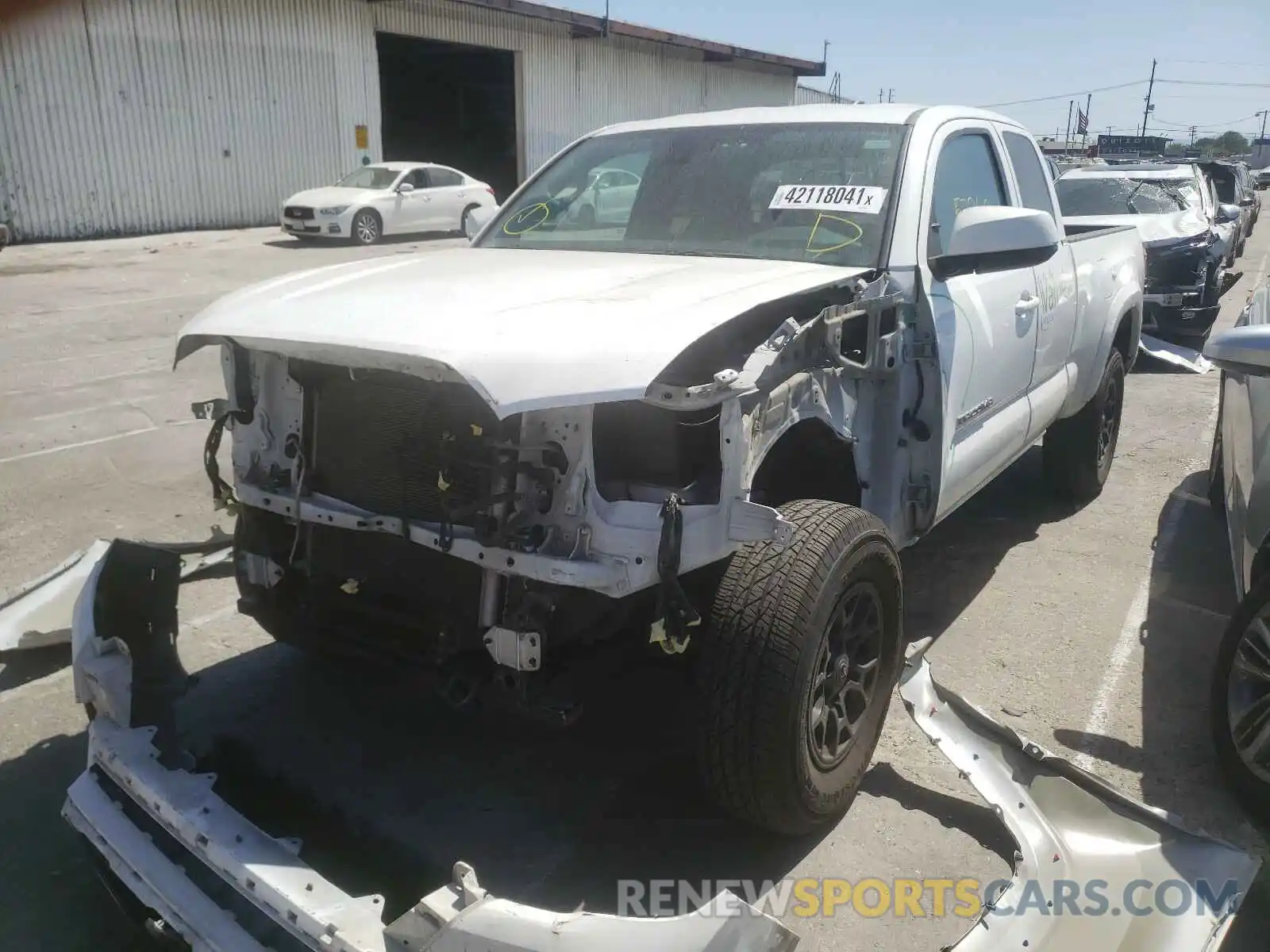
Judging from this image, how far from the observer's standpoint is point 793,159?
3.92m

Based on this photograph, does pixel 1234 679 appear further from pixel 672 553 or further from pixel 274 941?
pixel 274 941

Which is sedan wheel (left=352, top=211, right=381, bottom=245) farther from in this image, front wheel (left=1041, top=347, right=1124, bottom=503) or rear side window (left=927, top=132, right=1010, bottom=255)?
rear side window (left=927, top=132, right=1010, bottom=255)

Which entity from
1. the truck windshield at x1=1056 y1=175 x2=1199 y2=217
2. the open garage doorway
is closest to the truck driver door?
the truck windshield at x1=1056 y1=175 x2=1199 y2=217

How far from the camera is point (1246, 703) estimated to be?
3.18 meters

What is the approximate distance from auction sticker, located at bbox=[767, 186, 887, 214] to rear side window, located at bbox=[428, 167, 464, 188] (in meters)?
18.2

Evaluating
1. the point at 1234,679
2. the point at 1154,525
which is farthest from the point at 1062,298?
the point at 1234,679

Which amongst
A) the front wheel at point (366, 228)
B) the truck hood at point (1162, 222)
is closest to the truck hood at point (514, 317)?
the truck hood at point (1162, 222)

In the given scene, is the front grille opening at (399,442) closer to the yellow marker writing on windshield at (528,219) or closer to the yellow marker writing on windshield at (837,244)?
the yellow marker writing on windshield at (837,244)

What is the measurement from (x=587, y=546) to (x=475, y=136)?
102 feet

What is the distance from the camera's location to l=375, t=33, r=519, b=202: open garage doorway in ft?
93.5

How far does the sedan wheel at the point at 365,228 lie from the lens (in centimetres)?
1922

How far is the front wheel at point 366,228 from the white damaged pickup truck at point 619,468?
1635 cm

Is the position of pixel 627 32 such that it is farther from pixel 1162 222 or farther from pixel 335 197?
pixel 1162 222

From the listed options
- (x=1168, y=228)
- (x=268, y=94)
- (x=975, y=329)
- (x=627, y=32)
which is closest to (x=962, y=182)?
(x=975, y=329)
